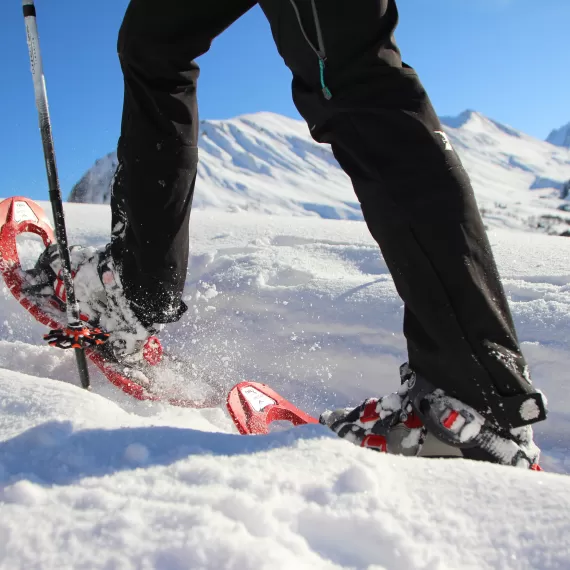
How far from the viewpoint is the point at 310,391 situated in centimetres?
148

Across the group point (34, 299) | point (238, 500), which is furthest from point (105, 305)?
point (238, 500)

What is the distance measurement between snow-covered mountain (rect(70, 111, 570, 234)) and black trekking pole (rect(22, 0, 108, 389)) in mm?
36831

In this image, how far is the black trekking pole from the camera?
1342 millimetres

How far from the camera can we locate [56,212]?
4.61 feet

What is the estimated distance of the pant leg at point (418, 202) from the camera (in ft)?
2.61

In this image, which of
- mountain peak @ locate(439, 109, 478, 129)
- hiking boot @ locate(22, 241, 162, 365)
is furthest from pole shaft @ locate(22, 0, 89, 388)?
mountain peak @ locate(439, 109, 478, 129)

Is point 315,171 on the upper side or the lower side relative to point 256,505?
upper

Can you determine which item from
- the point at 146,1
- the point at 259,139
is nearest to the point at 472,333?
the point at 146,1

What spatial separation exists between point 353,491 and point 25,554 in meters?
0.32

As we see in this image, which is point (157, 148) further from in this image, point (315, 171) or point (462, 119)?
point (462, 119)

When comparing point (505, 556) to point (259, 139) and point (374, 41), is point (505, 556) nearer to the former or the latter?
point (374, 41)

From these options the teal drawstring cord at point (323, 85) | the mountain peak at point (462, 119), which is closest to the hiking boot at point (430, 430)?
the teal drawstring cord at point (323, 85)

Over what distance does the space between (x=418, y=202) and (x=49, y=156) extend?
107cm

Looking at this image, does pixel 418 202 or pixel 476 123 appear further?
pixel 476 123
